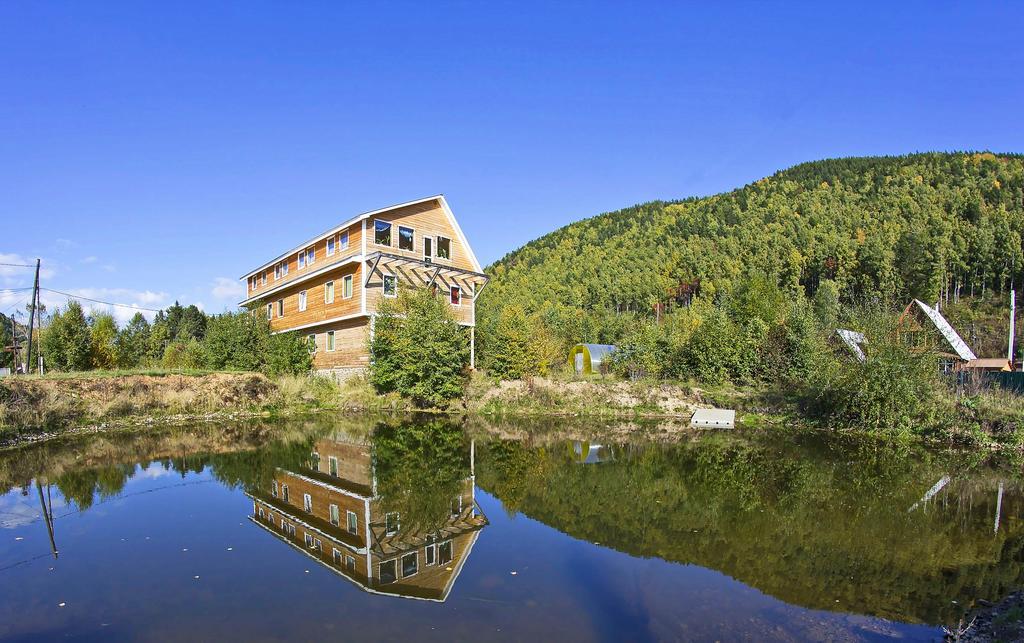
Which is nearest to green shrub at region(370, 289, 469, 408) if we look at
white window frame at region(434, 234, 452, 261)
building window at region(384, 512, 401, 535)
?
white window frame at region(434, 234, 452, 261)

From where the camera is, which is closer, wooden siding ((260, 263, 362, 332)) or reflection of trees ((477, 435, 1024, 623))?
reflection of trees ((477, 435, 1024, 623))

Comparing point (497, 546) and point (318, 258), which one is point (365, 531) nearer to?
point (497, 546)

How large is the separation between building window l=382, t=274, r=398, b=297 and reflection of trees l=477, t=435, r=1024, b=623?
12782mm

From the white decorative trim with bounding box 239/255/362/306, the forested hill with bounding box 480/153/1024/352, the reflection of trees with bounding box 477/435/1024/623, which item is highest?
the forested hill with bounding box 480/153/1024/352

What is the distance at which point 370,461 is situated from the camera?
13.1 meters

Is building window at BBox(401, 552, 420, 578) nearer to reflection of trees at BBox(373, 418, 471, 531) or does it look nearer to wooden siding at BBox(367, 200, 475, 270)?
reflection of trees at BBox(373, 418, 471, 531)

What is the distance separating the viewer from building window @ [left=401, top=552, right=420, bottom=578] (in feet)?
21.9

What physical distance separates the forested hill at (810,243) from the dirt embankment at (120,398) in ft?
85.3

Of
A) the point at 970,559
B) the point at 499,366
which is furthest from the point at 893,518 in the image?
the point at 499,366

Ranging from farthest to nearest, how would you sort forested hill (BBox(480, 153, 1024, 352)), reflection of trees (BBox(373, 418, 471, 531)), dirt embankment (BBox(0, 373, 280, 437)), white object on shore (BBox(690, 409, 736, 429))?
forested hill (BBox(480, 153, 1024, 352)) < white object on shore (BBox(690, 409, 736, 429)) < dirt embankment (BBox(0, 373, 280, 437)) < reflection of trees (BBox(373, 418, 471, 531))

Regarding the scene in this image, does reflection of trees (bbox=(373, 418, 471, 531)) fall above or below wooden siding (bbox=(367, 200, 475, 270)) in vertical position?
below

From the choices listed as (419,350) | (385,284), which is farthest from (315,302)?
(419,350)

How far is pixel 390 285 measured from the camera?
25.4 metres

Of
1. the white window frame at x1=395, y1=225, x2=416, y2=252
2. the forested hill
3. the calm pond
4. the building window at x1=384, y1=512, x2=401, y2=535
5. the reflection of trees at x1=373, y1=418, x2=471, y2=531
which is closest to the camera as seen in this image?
the calm pond
